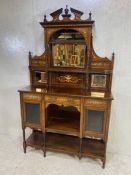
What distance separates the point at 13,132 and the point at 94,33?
79.1 inches

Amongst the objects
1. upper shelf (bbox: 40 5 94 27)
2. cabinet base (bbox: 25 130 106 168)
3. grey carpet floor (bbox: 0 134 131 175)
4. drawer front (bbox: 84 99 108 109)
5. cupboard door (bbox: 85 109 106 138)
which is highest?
upper shelf (bbox: 40 5 94 27)

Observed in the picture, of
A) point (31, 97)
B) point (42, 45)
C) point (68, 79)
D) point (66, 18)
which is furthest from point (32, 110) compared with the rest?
point (66, 18)

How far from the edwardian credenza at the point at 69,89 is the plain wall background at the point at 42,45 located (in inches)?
5.6

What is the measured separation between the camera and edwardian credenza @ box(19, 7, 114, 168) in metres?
1.92

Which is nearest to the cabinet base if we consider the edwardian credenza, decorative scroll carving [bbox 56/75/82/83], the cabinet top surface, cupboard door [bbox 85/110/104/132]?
the edwardian credenza

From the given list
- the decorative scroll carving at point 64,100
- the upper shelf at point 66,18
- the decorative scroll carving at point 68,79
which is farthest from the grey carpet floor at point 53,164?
the upper shelf at point 66,18

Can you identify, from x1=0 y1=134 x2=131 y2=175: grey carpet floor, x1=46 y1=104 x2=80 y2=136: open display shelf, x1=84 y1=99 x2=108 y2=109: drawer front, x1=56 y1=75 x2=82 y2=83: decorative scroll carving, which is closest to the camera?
x1=84 y1=99 x2=108 y2=109: drawer front

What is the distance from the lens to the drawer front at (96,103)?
1837 mm

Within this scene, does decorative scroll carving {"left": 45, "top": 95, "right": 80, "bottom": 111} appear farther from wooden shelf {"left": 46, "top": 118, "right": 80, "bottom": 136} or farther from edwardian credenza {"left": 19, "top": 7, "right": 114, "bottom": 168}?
wooden shelf {"left": 46, "top": 118, "right": 80, "bottom": 136}

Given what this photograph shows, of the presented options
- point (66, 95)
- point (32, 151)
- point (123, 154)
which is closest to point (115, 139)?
point (123, 154)

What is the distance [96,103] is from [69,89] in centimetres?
43

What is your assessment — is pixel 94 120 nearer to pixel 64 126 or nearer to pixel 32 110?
pixel 64 126

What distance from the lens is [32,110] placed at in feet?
6.91

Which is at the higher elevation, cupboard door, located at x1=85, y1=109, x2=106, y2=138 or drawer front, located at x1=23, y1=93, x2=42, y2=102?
drawer front, located at x1=23, y1=93, x2=42, y2=102
